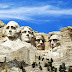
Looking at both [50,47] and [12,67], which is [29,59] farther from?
[50,47]

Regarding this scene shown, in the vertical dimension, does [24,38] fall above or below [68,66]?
above

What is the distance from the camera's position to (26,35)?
28641 mm

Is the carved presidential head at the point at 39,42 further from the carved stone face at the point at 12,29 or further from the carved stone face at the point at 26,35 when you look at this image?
the carved stone face at the point at 12,29

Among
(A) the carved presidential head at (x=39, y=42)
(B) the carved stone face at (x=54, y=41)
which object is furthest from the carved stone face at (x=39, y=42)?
(B) the carved stone face at (x=54, y=41)

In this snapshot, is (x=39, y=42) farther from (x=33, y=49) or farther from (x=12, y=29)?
(x=12, y=29)

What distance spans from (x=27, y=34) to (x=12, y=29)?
1.94 m

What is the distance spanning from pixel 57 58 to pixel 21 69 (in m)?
4.37

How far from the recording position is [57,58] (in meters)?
27.8

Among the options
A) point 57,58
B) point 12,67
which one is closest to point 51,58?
Answer: point 57,58

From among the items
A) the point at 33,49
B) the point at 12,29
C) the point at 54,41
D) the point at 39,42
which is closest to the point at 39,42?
the point at 39,42

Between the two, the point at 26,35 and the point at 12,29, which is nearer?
the point at 12,29

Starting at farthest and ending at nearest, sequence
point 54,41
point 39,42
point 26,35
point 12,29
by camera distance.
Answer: point 39,42 → point 54,41 → point 26,35 → point 12,29

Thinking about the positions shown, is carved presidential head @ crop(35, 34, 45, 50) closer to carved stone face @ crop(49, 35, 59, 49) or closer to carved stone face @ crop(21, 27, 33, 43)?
carved stone face @ crop(21, 27, 33, 43)

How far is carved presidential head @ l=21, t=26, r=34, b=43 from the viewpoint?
2860cm
